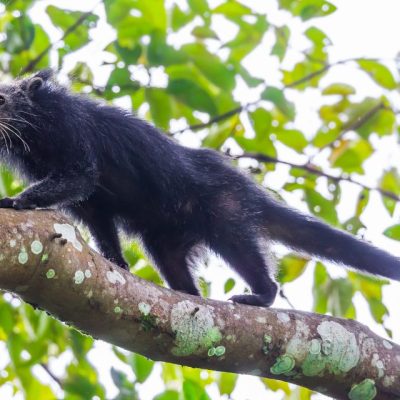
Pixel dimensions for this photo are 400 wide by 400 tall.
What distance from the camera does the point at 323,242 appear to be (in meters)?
4.08

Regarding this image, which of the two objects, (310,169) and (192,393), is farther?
(310,169)

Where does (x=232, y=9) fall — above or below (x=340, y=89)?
above

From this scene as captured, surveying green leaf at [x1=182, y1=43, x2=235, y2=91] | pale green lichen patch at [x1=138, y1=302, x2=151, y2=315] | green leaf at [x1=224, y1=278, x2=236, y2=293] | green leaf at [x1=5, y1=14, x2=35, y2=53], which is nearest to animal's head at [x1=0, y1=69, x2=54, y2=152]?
green leaf at [x1=5, y1=14, x2=35, y2=53]

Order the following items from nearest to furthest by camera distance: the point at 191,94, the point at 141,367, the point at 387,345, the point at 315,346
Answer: the point at 315,346 < the point at 387,345 < the point at 141,367 < the point at 191,94

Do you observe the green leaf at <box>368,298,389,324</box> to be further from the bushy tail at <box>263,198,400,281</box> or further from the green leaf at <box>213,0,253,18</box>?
the green leaf at <box>213,0,253,18</box>

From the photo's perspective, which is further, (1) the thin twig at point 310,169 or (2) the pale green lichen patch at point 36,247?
(1) the thin twig at point 310,169

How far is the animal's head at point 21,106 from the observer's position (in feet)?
13.2

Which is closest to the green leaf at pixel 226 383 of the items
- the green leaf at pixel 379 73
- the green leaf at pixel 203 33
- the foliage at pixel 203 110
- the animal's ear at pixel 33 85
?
the foliage at pixel 203 110

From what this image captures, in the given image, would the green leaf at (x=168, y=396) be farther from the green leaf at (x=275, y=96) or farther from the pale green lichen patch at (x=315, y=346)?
Result: the green leaf at (x=275, y=96)

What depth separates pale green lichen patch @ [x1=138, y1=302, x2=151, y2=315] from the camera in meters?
2.71

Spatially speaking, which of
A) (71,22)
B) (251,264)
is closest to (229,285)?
(251,264)

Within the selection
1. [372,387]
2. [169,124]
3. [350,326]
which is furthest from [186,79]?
[372,387]

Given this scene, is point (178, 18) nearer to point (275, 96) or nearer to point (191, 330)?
point (275, 96)

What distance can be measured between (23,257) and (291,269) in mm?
2069
